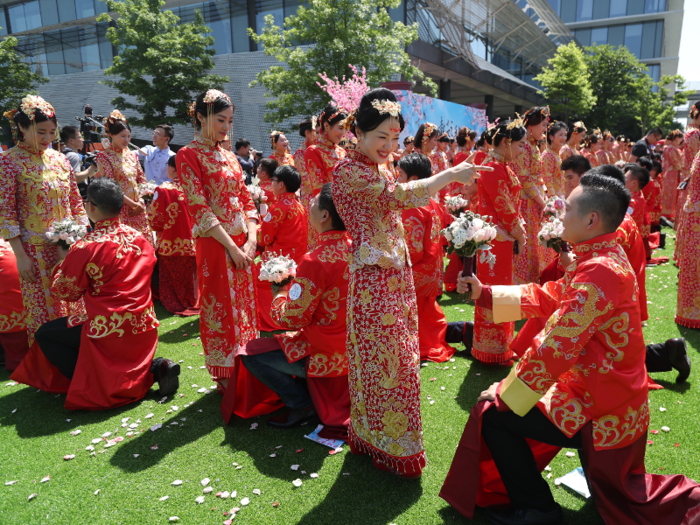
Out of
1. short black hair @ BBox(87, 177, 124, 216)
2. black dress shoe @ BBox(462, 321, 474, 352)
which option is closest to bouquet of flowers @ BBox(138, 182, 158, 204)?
short black hair @ BBox(87, 177, 124, 216)

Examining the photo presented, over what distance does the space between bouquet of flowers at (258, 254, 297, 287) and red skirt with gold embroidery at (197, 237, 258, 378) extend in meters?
0.58

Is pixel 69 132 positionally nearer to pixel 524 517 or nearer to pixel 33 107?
pixel 33 107

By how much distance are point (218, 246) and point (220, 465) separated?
153 cm

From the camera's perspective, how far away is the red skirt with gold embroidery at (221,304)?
3.55 meters

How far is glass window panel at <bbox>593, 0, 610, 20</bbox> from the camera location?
45.7 m

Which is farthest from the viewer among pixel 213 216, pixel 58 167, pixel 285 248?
pixel 285 248

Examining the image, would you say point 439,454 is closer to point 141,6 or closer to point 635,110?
point 141,6

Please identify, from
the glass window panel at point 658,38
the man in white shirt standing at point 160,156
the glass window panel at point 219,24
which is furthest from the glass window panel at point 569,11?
the man in white shirt standing at point 160,156

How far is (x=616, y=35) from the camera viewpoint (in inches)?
1801

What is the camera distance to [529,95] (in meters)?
35.8

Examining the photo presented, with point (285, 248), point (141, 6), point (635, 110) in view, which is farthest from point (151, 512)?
point (635, 110)

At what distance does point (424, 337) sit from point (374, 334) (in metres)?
2.03

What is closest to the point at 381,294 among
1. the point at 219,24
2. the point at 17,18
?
the point at 219,24

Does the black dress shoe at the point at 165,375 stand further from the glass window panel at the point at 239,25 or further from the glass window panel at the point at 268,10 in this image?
the glass window panel at the point at 239,25
